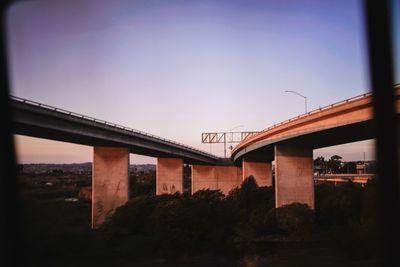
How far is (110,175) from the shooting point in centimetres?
3644

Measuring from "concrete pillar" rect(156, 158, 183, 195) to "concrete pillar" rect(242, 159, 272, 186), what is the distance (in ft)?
28.5

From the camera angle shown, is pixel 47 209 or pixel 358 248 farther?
pixel 358 248

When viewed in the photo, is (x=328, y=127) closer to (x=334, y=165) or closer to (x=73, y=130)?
(x=73, y=130)

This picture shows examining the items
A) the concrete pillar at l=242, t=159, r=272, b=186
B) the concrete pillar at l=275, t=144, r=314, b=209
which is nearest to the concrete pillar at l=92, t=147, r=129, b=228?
the concrete pillar at l=275, t=144, r=314, b=209

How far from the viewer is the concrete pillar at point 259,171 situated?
184 ft

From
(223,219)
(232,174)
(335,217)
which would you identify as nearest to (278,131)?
(335,217)

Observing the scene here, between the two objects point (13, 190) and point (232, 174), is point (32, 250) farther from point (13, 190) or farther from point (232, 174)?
point (232, 174)

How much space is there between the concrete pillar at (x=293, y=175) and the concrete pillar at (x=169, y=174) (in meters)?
23.9

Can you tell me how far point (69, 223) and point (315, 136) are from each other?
24.8 metres

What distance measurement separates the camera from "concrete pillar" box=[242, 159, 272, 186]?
56062 millimetres

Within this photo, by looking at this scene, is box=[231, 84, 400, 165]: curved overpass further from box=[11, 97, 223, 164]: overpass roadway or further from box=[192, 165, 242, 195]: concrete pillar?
box=[192, 165, 242, 195]: concrete pillar

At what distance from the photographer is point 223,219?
15.5 meters

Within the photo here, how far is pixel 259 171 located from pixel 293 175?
80.1ft

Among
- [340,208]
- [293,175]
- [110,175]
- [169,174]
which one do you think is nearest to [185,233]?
[340,208]
